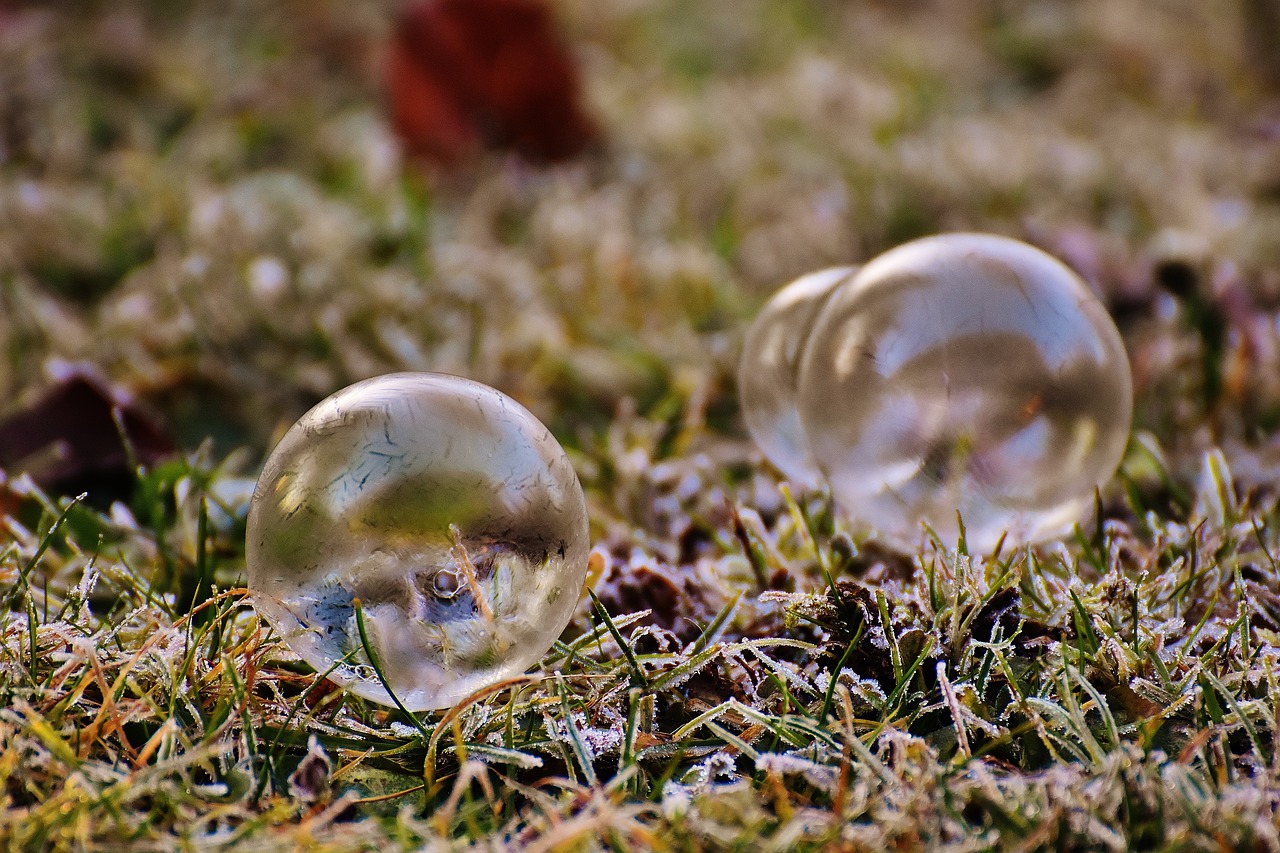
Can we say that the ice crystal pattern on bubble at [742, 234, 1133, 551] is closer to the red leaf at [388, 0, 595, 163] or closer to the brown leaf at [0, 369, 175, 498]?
the brown leaf at [0, 369, 175, 498]

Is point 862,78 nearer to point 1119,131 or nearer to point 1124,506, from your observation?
point 1119,131

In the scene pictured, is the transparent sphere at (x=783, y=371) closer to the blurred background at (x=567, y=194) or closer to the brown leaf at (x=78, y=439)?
the blurred background at (x=567, y=194)

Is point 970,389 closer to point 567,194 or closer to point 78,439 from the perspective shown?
point 78,439

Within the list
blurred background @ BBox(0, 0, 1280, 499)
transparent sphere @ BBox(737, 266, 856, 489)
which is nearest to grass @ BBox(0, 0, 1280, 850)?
blurred background @ BBox(0, 0, 1280, 499)

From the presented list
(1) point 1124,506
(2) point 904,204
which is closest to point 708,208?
(2) point 904,204

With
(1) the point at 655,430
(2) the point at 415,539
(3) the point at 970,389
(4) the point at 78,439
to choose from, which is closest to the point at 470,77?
(1) the point at 655,430
